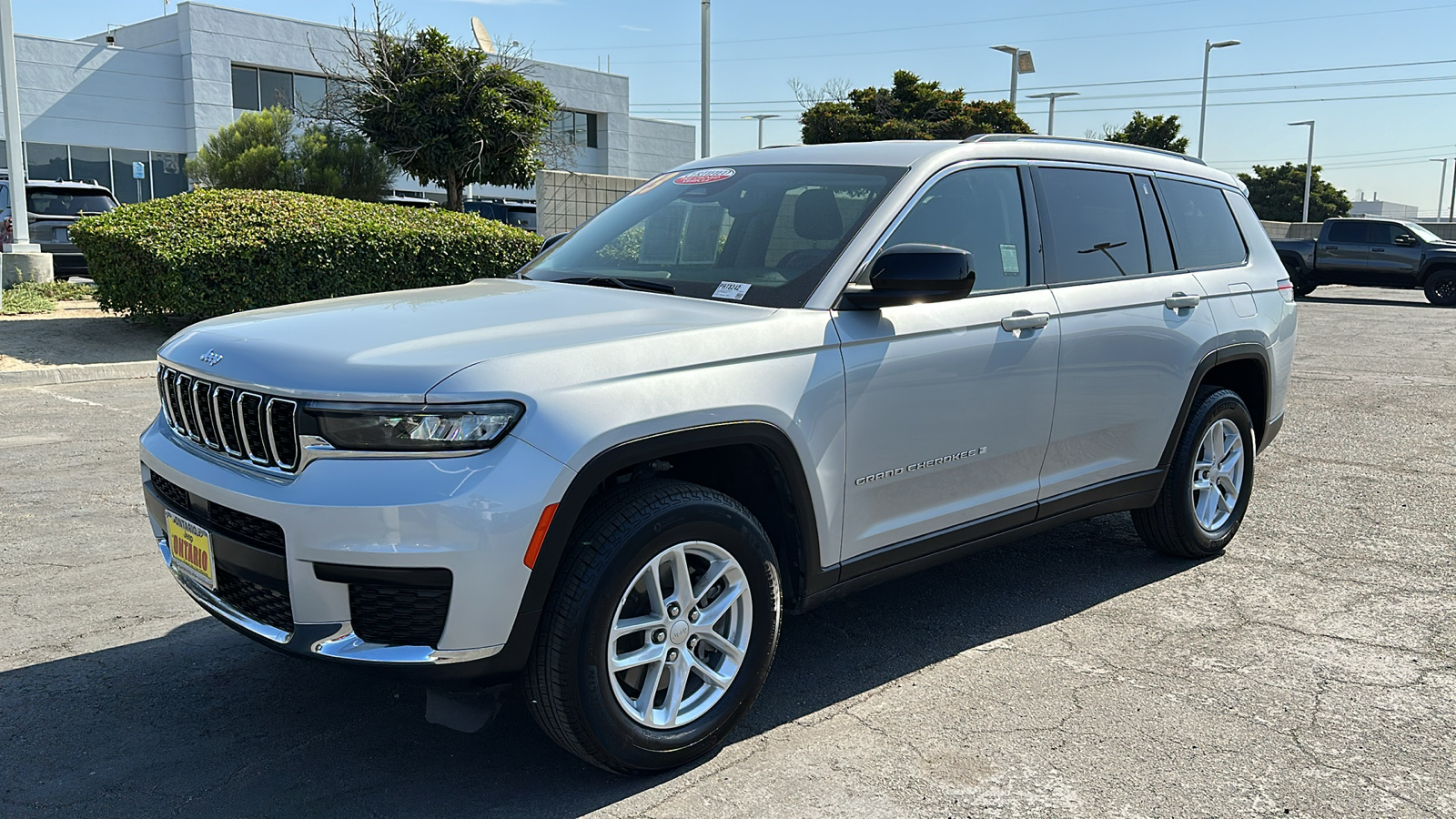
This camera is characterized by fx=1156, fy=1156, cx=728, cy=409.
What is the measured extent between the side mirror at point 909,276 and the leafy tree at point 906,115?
3199 cm

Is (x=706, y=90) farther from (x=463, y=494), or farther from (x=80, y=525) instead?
(x=463, y=494)

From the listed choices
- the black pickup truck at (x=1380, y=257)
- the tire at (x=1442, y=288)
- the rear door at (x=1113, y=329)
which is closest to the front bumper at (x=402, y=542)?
the rear door at (x=1113, y=329)

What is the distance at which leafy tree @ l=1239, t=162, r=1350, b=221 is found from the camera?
68375 mm

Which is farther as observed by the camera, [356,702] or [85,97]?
[85,97]

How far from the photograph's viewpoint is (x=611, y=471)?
118 inches

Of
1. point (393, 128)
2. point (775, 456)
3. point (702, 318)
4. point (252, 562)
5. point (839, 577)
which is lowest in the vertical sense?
point (839, 577)

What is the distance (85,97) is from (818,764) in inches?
1573

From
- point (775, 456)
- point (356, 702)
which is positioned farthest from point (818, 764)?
point (356, 702)

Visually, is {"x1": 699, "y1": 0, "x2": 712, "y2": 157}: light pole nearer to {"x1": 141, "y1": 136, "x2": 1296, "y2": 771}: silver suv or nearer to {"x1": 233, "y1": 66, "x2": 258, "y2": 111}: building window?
{"x1": 141, "y1": 136, "x2": 1296, "y2": 771}: silver suv

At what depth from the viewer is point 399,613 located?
2.86m

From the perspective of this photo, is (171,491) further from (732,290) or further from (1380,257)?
(1380,257)

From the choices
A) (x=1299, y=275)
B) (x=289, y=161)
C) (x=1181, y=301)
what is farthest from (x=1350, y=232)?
(x=1181, y=301)

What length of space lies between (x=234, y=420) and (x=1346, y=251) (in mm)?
26781

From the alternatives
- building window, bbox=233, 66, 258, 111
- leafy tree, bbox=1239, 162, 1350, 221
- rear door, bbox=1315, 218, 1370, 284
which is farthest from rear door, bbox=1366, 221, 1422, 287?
leafy tree, bbox=1239, 162, 1350, 221
